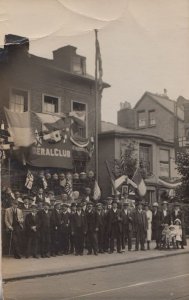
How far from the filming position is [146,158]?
38.3ft

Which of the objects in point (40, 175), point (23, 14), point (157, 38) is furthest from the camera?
point (40, 175)

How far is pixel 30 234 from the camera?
33.4ft

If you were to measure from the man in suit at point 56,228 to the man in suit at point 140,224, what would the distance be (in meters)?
1.90

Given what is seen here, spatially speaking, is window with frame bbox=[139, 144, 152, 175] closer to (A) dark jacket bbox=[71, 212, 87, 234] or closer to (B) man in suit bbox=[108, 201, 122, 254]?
(B) man in suit bbox=[108, 201, 122, 254]

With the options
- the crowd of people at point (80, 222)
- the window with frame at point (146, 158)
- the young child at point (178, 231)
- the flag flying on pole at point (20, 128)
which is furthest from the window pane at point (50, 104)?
the young child at point (178, 231)

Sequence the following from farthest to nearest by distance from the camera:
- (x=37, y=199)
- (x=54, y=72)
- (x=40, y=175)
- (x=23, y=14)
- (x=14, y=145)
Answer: (x=37, y=199), (x=54, y=72), (x=40, y=175), (x=14, y=145), (x=23, y=14)

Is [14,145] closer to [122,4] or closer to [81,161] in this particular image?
[81,161]

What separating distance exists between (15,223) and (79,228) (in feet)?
5.45

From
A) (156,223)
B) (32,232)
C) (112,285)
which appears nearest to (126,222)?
(156,223)

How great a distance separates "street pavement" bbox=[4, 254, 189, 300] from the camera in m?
6.48

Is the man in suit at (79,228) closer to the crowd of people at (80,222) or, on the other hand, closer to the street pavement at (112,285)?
the crowd of people at (80,222)

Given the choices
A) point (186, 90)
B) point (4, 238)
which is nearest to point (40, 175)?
point (4, 238)

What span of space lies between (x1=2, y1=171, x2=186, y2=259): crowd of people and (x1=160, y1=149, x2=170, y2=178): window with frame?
77 cm

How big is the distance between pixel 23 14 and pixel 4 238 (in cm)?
487
